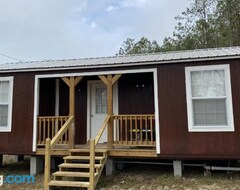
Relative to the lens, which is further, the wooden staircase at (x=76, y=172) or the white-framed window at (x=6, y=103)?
the white-framed window at (x=6, y=103)

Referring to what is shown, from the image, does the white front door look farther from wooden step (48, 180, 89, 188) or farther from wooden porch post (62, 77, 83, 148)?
wooden step (48, 180, 89, 188)

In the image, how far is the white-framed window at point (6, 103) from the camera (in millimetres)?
7125

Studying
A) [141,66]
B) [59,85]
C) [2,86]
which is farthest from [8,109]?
[141,66]

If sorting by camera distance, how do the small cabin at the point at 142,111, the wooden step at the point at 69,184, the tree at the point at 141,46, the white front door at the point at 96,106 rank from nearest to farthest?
1. the wooden step at the point at 69,184
2. the small cabin at the point at 142,111
3. the white front door at the point at 96,106
4. the tree at the point at 141,46

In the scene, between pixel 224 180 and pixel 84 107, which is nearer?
pixel 224 180

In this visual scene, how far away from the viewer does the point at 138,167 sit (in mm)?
7312

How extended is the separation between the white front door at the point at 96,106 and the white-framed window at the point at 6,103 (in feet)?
8.41

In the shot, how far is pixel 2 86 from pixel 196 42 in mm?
17813

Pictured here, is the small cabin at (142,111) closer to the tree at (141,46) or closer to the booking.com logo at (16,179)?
the booking.com logo at (16,179)

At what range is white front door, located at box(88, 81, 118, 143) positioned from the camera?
8.14m

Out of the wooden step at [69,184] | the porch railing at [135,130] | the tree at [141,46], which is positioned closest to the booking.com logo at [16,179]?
the wooden step at [69,184]

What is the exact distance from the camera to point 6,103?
23.5 feet

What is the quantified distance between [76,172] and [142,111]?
10.5 feet

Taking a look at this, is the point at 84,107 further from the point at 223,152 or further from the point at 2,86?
the point at 223,152
